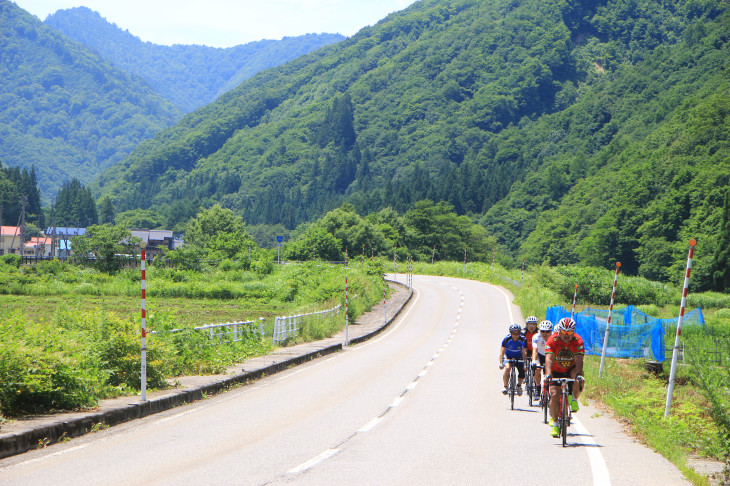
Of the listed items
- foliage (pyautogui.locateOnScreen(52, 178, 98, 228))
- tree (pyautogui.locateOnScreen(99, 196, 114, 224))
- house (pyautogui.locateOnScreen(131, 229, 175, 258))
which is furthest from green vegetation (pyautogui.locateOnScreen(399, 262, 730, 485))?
tree (pyautogui.locateOnScreen(99, 196, 114, 224))

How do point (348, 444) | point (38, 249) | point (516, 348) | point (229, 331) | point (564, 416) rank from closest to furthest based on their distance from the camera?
point (348, 444) < point (564, 416) < point (516, 348) < point (229, 331) < point (38, 249)

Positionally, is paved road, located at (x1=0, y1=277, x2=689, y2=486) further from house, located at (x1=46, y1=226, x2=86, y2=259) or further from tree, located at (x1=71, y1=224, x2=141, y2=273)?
house, located at (x1=46, y1=226, x2=86, y2=259)

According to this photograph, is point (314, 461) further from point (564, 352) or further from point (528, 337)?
point (528, 337)

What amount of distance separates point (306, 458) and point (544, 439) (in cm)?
340

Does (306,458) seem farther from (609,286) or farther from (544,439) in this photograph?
(609,286)

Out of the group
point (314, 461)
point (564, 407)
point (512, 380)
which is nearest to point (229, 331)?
point (512, 380)

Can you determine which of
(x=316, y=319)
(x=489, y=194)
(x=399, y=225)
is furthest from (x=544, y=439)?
(x=489, y=194)

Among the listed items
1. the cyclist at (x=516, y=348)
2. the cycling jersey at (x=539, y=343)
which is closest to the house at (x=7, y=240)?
the cyclist at (x=516, y=348)

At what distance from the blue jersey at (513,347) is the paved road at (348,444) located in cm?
87

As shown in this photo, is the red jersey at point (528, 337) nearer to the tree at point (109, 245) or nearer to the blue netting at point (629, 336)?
the blue netting at point (629, 336)

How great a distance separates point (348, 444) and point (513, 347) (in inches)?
220

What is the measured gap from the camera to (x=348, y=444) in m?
9.27

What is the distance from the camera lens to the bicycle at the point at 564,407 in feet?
31.3

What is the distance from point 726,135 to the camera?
301ft
